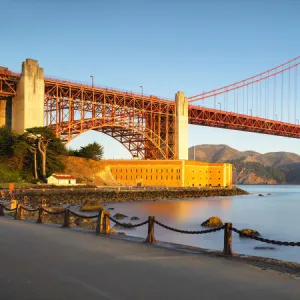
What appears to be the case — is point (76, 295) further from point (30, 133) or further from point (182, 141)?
point (182, 141)

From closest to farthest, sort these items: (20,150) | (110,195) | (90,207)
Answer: (90,207), (20,150), (110,195)

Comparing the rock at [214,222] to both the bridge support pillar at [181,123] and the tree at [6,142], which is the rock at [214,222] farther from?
the bridge support pillar at [181,123]

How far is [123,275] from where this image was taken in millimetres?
8695

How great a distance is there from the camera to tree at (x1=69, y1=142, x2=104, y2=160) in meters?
71.2

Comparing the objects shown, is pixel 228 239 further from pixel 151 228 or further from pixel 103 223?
pixel 103 223

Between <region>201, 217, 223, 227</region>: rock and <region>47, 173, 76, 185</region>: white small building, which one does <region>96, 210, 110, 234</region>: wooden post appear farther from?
<region>47, 173, 76, 185</region>: white small building

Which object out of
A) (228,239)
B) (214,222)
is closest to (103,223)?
(228,239)

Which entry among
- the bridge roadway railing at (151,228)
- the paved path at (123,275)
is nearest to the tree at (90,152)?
the bridge roadway railing at (151,228)

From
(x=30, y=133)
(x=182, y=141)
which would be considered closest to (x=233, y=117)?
(x=182, y=141)

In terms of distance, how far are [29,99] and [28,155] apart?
315 inches

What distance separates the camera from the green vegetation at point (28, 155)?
53438 millimetres

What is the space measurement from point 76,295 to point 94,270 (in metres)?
1.99

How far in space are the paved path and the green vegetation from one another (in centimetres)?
4204

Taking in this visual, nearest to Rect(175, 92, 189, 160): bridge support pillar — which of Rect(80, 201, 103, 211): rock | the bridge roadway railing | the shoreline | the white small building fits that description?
the white small building
